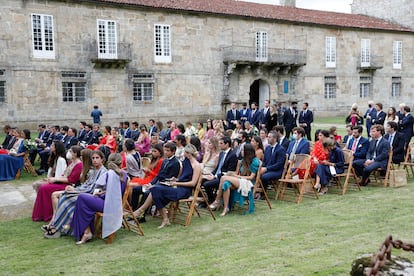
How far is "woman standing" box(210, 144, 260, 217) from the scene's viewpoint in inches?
319

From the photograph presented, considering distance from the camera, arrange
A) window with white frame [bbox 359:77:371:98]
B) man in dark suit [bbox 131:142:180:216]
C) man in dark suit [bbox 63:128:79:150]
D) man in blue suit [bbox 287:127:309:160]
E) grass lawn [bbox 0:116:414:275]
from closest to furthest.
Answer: grass lawn [bbox 0:116:414:275] → man in dark suit [bbox 131:142:180:216] → man in blue suit [bbox 287:127:309:160] → man in dark suit [bbox 63:128:79:150] → window with white frame [bbox 359:77:371:98]

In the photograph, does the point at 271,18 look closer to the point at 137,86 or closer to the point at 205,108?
the point at 205,108

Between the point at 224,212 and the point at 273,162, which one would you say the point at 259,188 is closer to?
the point at 273,162

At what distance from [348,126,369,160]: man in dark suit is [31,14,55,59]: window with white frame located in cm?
1821

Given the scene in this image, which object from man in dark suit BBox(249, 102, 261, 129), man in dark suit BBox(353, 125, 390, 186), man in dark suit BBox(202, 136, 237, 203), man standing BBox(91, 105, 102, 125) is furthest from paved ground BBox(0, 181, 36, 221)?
man standing BBox(91, 105, 102, 125)

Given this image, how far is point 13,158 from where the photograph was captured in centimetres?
1263

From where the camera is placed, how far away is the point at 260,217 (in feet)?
25.5

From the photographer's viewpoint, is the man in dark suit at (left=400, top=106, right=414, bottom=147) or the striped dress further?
the man in dark suit at (left=400, top=106, right=414, bottom=147)

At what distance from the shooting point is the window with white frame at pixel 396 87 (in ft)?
127

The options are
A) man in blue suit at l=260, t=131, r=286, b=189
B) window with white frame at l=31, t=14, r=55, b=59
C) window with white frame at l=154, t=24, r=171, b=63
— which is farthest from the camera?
window with white frame at l=154, t=24, r=171, b=63

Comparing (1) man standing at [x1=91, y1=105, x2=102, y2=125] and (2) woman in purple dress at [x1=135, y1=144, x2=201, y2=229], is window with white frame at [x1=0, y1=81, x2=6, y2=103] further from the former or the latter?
(2) woman in purple dress at [x1=135, y1=144, x2=201, y2=229]

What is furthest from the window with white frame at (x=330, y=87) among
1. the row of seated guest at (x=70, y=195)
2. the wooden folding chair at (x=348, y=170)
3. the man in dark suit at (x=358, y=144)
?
the row of seated guest at (x=70, y=195)

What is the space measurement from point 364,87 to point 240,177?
1258 inches

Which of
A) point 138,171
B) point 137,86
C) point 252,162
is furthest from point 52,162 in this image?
point 137,86
